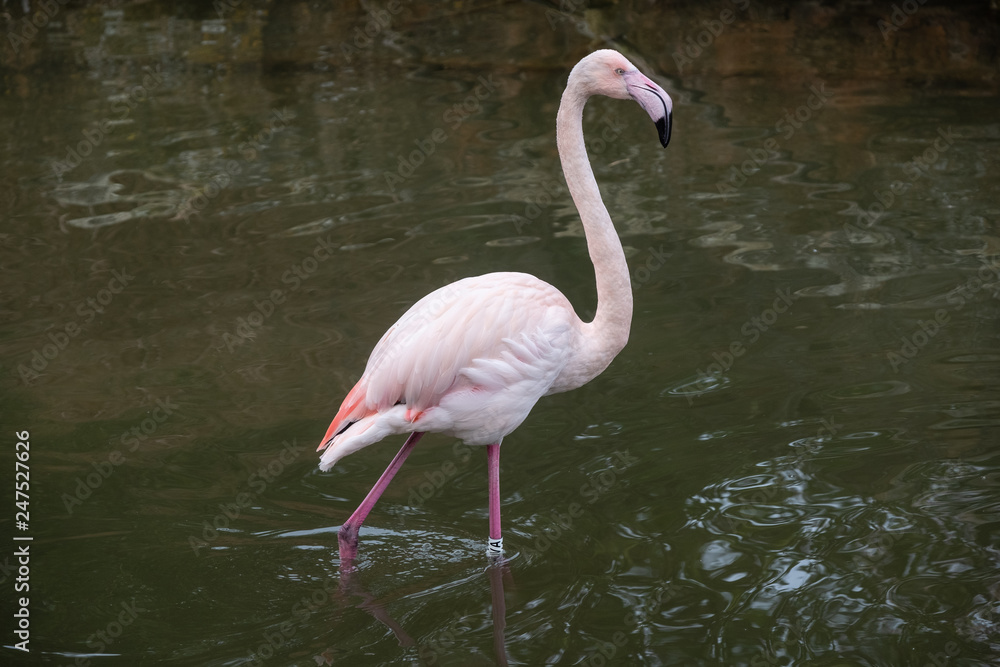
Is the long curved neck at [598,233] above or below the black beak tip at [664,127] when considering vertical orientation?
below

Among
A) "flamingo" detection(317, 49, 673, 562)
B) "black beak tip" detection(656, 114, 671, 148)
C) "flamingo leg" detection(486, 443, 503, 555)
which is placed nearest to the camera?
"black beak tip" detection(656, 114, 671, 148)

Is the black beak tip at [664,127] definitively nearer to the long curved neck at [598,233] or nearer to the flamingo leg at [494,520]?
the long curved neck at [598,233]

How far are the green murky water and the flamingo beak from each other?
5.30ft

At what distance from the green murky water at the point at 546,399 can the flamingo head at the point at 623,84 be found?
1.66m

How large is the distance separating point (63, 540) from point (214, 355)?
1.82 meters

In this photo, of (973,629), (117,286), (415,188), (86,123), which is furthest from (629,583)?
(86,123)

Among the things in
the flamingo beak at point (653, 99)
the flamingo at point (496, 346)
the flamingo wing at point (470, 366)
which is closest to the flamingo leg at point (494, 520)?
the flamingo at point (496, 346)

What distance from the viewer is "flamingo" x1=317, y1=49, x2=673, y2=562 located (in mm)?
4039

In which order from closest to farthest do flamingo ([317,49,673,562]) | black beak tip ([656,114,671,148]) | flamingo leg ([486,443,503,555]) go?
black beak tip ([656,114,671,148]) → flamingo ([317,49,673,562]) → flamingo leg ([486,443,503,555])

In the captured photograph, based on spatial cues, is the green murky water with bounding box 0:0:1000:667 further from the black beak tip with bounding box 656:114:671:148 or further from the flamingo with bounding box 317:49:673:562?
the black beak tip with bounding box 656:114:671:148

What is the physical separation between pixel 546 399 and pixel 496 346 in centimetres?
154

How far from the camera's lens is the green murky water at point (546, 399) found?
3.89 metres

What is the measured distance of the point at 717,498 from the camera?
4.50 m

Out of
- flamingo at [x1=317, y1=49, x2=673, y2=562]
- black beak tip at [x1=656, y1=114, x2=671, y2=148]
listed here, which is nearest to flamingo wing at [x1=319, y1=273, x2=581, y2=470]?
flamingo at [x1=317, y1=49, x2=673, y2=562]
